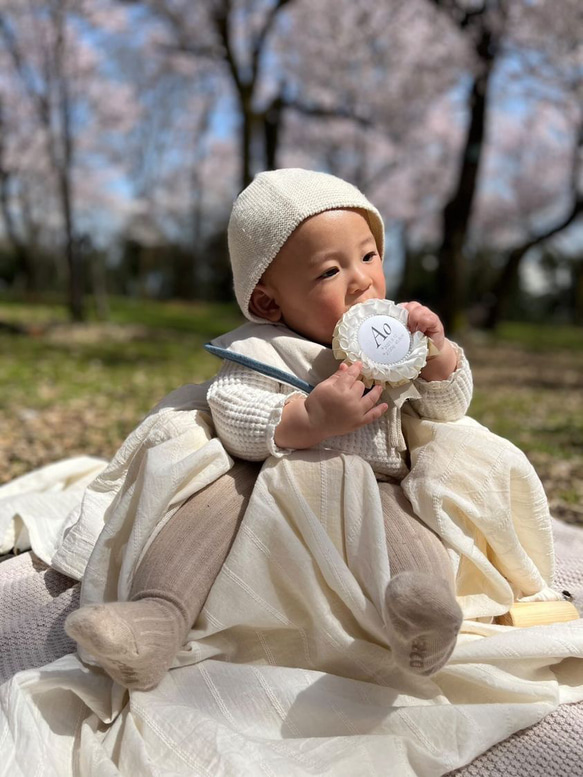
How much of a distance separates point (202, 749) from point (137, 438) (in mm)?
852

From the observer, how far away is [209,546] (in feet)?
5.32

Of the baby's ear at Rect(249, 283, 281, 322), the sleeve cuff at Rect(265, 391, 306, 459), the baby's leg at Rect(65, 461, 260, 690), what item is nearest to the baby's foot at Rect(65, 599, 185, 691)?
the baby's leg at Rect(65, 461, 260, 690)

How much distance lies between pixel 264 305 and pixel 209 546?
0.66 meters

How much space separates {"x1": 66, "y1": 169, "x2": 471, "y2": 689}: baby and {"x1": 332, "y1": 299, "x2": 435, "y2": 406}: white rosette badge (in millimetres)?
35

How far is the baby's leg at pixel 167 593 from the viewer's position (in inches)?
52.6

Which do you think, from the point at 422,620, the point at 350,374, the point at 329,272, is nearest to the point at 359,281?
the point at 329,272

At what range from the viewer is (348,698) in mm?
1523

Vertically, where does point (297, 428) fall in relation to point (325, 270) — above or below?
below

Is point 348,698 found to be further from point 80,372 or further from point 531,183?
point 531,183

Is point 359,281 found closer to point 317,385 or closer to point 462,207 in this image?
point 317,385

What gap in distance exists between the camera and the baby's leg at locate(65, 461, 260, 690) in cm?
134

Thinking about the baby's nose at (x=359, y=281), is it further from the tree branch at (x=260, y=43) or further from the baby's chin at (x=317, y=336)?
the tree branch at (x=260, y=43)

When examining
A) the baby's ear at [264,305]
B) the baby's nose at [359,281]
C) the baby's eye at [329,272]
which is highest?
the baby's eye at [329,272]

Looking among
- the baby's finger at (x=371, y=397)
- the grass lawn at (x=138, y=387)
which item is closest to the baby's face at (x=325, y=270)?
the baby's finger at (x=371, y=397)
